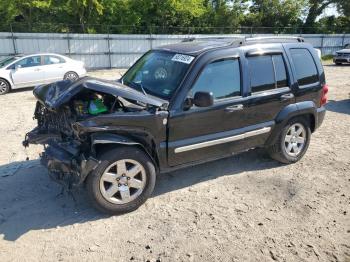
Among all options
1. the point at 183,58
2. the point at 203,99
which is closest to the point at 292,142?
the point at 203,99

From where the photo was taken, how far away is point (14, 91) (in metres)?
12.7

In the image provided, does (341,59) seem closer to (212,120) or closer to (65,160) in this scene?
(212,120)

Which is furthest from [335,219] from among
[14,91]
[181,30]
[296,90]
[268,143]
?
[181,30]

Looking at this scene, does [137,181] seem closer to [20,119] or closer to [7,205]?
[7,205]

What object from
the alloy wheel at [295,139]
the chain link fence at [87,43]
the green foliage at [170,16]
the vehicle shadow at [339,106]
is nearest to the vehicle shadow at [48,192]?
the alloy wheel at [295,139]

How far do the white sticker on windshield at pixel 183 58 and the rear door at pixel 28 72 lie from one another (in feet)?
30.9

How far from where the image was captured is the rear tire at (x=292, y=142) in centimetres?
537

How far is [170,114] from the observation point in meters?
4.14

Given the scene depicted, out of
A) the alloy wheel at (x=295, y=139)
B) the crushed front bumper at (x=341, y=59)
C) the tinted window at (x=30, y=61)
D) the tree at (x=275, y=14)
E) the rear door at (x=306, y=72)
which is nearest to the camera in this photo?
the rear door at (x=306, y=72)

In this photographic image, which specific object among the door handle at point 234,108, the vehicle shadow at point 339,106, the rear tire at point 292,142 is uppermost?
the door handle at point 234,108

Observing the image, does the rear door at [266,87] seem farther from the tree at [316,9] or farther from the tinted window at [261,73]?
the tree at [316,9]

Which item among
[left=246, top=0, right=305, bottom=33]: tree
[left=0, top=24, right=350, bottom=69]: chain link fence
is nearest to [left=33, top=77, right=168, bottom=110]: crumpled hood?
[left=0, top=24, right=350, bottom=69]: chain link fence

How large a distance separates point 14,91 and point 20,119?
503cm

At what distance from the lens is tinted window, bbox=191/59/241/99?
4375 millimetres
